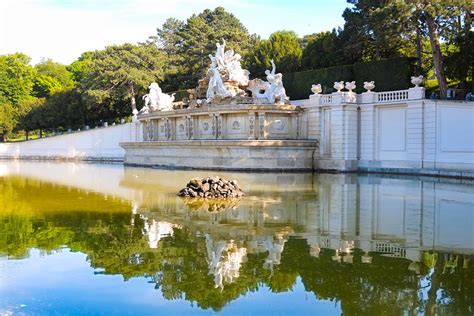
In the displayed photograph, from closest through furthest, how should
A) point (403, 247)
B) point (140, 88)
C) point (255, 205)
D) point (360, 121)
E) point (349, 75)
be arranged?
point (403, 247)
point (255, 205)
point (360, 121)
point (349, 75)
point (140, 88)

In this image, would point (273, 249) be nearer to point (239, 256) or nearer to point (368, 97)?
point (239, 256)

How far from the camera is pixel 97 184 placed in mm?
21328

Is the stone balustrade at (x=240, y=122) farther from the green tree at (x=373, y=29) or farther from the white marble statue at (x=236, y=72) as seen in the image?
the green tree at (x=373, y=29)

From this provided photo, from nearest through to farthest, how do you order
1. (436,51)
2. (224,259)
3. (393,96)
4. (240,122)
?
(224,259) < (393,96) < (436,51) < (240,122)

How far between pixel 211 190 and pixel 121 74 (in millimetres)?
37141

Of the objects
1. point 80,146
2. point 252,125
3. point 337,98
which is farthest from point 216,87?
point 80,146

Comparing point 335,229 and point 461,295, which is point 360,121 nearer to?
point 335,229

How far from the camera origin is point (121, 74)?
1980 inches

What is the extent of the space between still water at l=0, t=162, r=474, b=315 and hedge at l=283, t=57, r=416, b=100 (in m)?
17.1

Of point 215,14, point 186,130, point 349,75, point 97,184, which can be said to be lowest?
point 97,184

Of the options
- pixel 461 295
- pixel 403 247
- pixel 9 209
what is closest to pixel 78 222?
pixel 9 209

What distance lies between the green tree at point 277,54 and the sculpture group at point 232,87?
7.96 m

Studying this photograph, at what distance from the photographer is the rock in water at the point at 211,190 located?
50.3ft

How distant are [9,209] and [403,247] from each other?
9.67 metres
